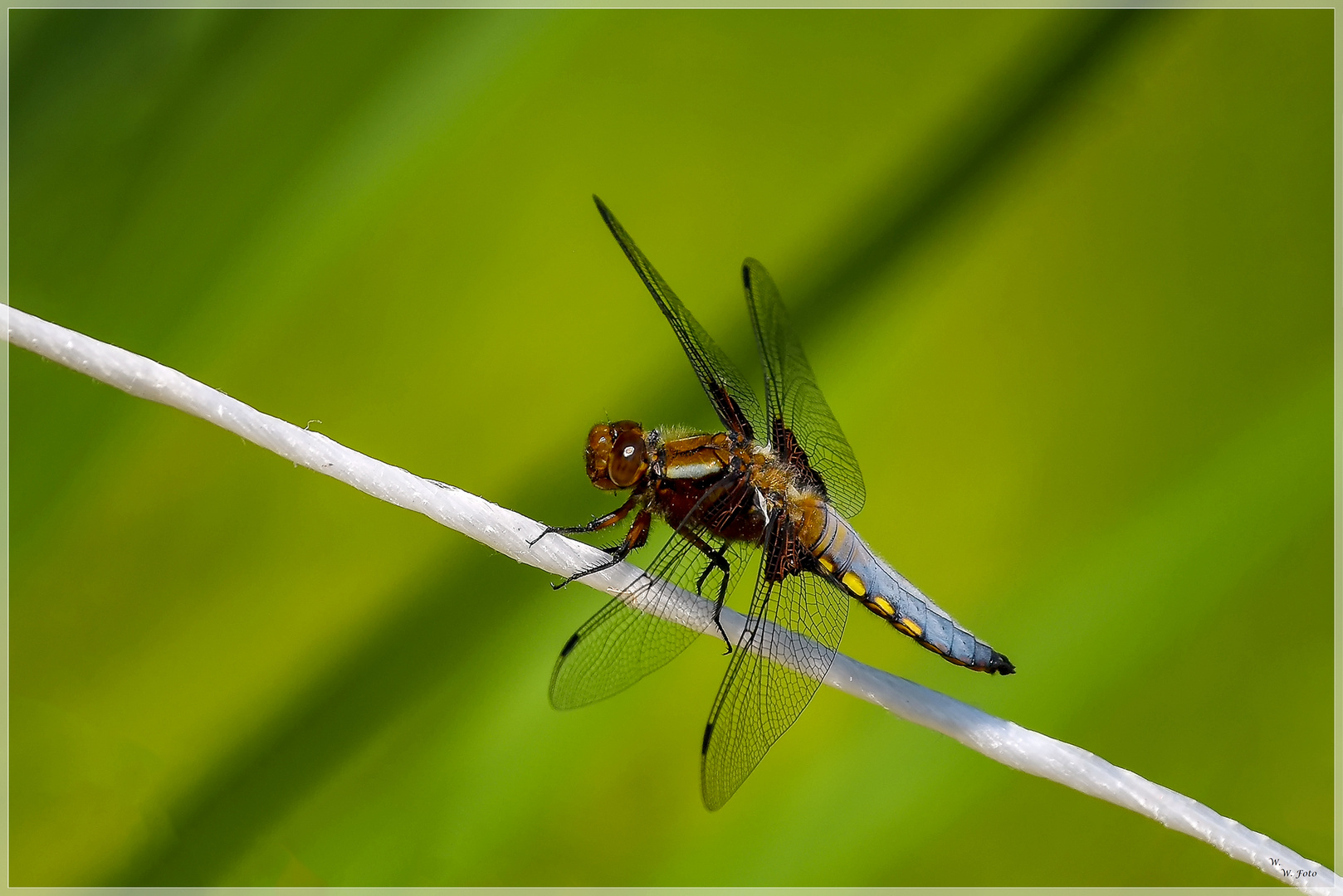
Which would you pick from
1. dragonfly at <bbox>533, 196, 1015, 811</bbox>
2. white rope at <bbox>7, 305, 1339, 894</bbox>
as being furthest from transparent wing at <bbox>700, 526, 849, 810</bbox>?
white rope at <bbox>7, 305, 1339, 894</bbox>

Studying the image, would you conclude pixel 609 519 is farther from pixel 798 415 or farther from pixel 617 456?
pixel 798 415

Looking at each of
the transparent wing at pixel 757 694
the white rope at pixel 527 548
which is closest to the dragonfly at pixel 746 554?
the transparent wing at pixel 757 694

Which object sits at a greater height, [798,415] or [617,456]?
[798,415]

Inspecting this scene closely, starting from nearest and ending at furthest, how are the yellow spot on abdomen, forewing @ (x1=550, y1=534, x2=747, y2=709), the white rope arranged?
the white rope → forewing @ (x1=550, y1=534, x2=747, y2=709) → the yellow spot on abdomen

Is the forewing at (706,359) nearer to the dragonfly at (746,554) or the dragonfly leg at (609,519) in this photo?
the dragonfly at (746,554)

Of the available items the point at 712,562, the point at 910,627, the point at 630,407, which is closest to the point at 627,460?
the point at 712,562

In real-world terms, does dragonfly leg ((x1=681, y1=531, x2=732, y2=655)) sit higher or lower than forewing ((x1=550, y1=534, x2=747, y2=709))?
higher

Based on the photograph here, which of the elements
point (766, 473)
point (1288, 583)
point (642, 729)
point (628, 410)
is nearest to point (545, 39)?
point (628, 410)

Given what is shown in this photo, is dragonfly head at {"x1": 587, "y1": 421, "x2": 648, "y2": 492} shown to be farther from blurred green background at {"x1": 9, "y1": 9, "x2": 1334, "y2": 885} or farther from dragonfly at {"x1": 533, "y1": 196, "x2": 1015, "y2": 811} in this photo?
blurred green background at {"x1": 9, "y1": 9, "x2": 1334, "y2": 885}
